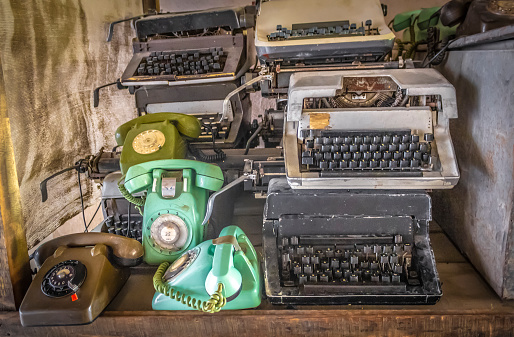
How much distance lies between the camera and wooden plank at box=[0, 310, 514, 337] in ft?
3.38

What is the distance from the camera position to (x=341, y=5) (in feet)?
6.43

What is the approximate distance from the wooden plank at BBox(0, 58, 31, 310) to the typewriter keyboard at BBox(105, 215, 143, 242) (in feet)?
1.31

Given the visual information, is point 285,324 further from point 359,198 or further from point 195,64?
point 195,64

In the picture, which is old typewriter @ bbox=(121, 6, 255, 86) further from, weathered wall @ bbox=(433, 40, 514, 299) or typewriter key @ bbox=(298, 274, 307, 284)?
typewriter key @ bbox=(298, 274, 307, 284)

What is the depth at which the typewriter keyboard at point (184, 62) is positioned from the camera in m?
2.34

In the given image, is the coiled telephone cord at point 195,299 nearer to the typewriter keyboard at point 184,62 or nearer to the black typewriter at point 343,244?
the black typewriter at point 343,244

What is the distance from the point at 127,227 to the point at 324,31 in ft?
Result: 4.16

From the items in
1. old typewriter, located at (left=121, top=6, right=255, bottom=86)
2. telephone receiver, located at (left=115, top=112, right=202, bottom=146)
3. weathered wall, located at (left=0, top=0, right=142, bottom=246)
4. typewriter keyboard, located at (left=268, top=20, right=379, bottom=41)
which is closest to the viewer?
telephone receiver, located at (left=115, top=112, right=202, bottom=146)

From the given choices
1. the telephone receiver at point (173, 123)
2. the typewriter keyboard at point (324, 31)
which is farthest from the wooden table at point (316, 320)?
the typewriter keyboard at point (324, 31)

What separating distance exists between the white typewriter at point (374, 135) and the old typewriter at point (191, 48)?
1109 millimetres

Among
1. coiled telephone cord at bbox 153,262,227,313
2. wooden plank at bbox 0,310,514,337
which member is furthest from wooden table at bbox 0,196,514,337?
coiled telephone cord at bbox 153,262,227,313

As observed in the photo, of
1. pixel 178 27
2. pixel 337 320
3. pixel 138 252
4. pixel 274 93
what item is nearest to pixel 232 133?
pixel 274 93

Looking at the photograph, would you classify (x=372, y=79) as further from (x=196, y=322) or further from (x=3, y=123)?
(x=3, y=123)

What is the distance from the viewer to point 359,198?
1.17 m
